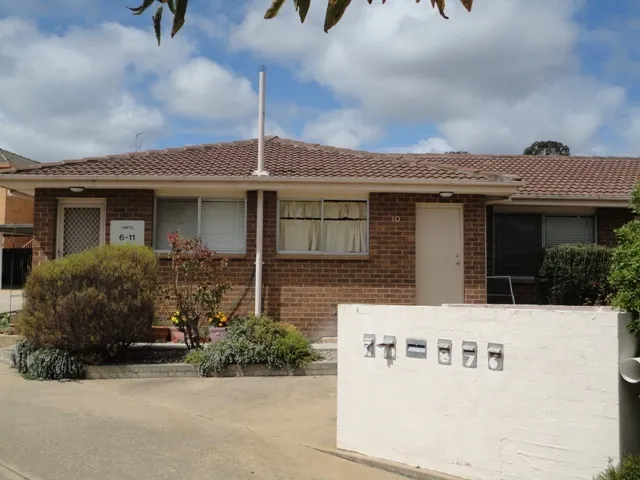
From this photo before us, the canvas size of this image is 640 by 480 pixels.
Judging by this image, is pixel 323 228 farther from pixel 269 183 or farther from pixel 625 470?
pixel 625 470

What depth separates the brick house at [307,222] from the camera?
11.8m

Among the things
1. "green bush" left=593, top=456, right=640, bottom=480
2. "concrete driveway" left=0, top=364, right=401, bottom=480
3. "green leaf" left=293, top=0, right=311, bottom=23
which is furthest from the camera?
"concrete driveway" left=0, top=364, right=401, bottom=480

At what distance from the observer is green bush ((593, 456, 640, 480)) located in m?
4.13

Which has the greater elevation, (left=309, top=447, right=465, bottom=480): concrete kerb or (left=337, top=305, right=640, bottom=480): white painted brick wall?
(left=337, top=305, right=640, bottom=480): white painted brick wall

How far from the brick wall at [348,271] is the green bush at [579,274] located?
1.43 m

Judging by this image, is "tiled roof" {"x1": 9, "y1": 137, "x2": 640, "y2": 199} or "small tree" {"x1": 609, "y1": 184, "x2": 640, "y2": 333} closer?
"small tree" {"x1": 609, "y1": 184, "x2": 640, "y2": 333}

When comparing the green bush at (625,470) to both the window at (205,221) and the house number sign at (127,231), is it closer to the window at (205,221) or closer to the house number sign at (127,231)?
the window at (205,221)

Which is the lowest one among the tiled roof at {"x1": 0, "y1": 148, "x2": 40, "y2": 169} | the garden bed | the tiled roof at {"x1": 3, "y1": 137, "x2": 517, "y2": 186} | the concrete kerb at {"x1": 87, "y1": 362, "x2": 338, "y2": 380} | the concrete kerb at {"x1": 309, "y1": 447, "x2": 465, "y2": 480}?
the concrete kerb at {"x1": 309, "y1": 447, "x2": 465, "y2": 480}

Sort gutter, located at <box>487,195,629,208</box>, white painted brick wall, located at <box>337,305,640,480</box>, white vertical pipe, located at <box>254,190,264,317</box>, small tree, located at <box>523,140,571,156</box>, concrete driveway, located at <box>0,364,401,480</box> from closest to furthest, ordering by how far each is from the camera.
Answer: white painted brick wall, located at <box>337,305,640,480</box>, concrete driveway, located at <box>0,364,401,480</box>, white vertical pipe, located at <box>254,190,264,317</box>, gutter, located at <box>487,195,629,208</box>, small tree, located at <box>523,140,571,156</box>

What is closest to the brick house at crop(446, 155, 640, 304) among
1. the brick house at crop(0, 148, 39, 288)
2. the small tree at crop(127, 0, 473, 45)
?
the small tree at crop(127, 0, 473, 45)

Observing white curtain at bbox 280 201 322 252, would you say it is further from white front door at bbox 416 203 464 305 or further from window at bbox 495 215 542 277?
window at bbox 495 215 542 277

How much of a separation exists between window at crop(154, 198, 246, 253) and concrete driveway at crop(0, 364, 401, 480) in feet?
12.1

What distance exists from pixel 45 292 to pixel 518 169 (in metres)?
10.9

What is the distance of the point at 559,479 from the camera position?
463 cm
